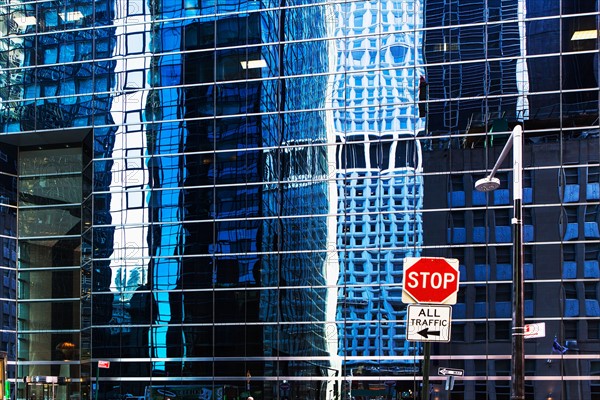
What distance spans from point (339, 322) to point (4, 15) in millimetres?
21773

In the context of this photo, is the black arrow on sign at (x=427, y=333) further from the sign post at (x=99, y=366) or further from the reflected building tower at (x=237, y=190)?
the sign post at (x=99, y=366)

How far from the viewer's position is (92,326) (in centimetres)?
4128

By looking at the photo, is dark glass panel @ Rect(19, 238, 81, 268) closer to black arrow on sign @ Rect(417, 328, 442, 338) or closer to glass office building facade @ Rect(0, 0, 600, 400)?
glass office building facade @ Rect(0, 0, 600, 400)

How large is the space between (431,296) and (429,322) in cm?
31

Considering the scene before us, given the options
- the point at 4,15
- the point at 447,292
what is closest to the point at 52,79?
the point at 4,15

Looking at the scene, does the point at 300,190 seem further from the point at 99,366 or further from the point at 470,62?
the point at 99,366

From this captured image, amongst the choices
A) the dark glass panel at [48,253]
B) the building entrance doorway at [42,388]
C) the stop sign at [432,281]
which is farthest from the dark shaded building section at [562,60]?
the stop sign at [432,281]

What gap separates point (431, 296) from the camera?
1092 centimetres

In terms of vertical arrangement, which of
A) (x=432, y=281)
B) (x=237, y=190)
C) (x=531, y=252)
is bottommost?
(x=432, y=281)

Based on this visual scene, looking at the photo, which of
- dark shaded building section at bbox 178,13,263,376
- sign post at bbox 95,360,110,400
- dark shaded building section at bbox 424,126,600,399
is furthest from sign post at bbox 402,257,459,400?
sign post at bbox 95,360,110,400

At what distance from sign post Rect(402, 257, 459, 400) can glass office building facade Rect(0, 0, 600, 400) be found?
2607 centimetres

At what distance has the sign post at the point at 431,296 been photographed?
10.8 meters

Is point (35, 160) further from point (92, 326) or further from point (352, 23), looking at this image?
point (352, 23)

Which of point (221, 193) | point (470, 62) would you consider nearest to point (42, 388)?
point (221, 193)
